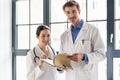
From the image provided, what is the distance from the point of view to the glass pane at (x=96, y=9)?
2678mm

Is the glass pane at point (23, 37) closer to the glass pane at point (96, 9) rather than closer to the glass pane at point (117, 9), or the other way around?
the glass pane at point (96, 9)

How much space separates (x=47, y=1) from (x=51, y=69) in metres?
1.35

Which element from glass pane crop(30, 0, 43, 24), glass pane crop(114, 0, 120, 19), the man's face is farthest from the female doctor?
glass pane crop(30, 0, 43, 24)

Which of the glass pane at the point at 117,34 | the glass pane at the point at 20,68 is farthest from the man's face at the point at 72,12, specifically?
the glass pane at the point at 20,68

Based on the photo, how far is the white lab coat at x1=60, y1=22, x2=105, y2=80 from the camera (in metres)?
1.84

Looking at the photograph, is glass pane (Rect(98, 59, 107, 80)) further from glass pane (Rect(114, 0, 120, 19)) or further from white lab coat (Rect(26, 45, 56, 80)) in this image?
white lab coat (Rect(26, 45, 56, 80))

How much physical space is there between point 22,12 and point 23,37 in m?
0.41

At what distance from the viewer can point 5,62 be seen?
3.38 m

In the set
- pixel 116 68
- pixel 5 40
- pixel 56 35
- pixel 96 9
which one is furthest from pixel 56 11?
pixel 116 68

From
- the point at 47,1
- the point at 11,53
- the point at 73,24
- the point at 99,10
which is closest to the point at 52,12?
the point at 47,1

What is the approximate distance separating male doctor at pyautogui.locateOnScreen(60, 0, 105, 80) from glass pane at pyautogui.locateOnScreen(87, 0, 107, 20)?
2.62 ft

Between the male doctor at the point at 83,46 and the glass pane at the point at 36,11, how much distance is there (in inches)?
53.1

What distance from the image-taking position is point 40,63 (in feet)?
6.64

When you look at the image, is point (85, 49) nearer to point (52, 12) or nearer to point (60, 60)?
point (60, 60)
